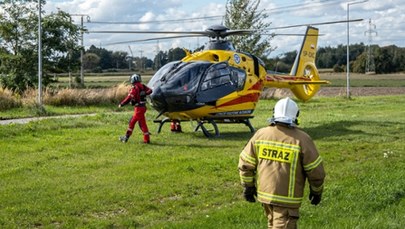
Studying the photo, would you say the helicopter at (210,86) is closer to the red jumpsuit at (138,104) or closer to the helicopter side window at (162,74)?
the helicopter side window at (162,74)

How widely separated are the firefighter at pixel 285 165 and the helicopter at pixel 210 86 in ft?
36.1

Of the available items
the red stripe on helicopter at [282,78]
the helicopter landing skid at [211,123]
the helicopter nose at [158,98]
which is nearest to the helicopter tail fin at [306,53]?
the red stripe on helicopter at [282,78]

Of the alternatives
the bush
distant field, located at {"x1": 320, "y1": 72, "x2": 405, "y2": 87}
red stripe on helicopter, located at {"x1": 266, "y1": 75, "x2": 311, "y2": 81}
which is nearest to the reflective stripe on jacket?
red stripe on helicopter, located at {"x1": 266, "y1": 75, "x2": 311, "y2": 81}

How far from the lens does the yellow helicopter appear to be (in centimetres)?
1672

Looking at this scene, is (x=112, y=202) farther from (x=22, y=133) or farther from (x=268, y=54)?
(x=268, y=54)

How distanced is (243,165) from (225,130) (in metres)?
13.7

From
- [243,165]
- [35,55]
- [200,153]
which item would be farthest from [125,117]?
[243,165]

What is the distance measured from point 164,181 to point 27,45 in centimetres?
2394

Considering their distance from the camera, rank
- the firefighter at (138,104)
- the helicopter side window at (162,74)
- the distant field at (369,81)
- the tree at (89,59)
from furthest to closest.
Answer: the distant field at (369,81)
the tree at (89,59)
the helicopter side window at (162,74)
the firefighter at (138,104)

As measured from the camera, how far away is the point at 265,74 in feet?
66.9

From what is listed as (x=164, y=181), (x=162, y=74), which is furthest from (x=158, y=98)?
(x=164, y=181)

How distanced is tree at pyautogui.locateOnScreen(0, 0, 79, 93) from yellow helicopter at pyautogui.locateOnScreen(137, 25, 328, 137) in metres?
15.4

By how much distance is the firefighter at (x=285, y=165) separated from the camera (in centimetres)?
550

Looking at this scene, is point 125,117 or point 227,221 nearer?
point 227,221
